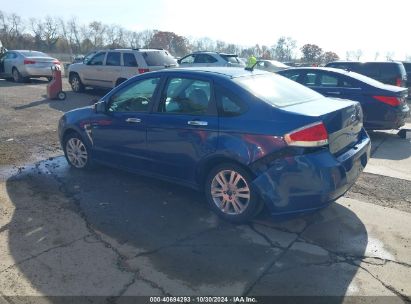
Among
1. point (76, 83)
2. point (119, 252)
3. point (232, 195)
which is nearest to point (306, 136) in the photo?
point (232, 195)

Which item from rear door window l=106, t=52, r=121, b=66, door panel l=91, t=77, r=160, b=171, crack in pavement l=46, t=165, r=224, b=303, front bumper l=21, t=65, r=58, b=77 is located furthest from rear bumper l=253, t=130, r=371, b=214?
front bumper l=21, t=65, r=58, b=77

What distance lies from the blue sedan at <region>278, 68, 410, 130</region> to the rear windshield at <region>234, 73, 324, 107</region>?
3.83m

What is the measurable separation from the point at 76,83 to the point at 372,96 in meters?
11.6

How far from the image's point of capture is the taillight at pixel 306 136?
11.6 ft

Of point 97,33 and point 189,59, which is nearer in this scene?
point 189,59

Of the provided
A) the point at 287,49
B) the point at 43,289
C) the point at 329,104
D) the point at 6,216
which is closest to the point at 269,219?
the point at 329,104

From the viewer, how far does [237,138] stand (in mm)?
3854

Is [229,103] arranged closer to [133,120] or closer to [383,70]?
[133,120]

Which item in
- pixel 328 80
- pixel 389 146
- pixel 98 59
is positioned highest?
pixel 98 59

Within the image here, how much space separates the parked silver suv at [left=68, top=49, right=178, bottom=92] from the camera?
12797 millimetres

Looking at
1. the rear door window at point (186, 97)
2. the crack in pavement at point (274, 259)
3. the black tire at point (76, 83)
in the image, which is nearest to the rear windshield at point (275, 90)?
the rear door window at point (186, 97)

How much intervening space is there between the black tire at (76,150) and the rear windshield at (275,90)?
278 cm

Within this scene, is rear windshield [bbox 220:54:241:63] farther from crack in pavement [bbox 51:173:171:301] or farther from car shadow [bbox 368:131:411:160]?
crack in pavement [bbox 51:173:171:301]

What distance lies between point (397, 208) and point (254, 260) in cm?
227
